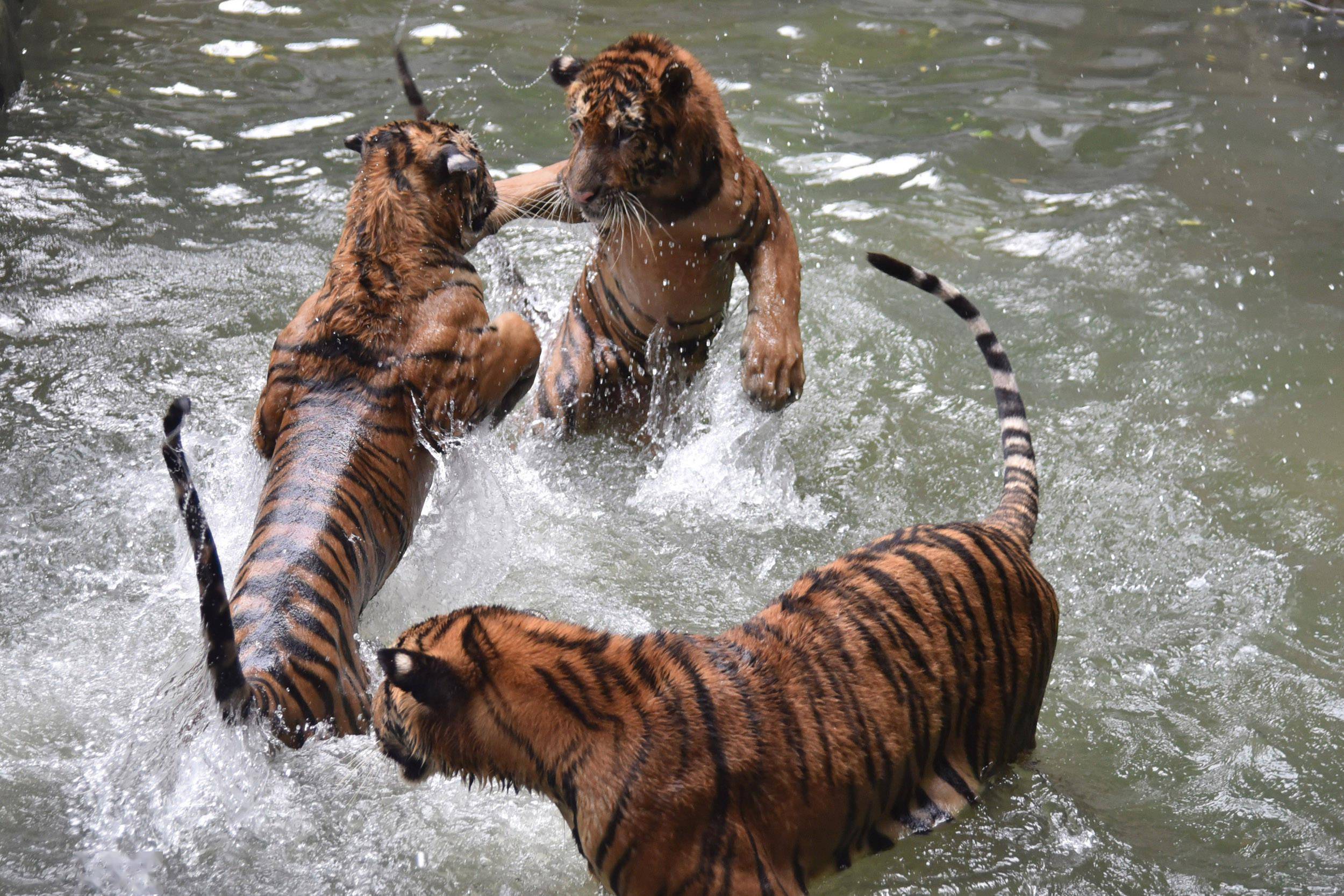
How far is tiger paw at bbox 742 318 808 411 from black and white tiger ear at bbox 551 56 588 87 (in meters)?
0.81

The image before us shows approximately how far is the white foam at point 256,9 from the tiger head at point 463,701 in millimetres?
5865

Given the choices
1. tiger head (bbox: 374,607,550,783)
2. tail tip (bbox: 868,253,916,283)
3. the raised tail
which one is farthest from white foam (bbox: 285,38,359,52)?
tiger head (bbox: 374,607,550,783)

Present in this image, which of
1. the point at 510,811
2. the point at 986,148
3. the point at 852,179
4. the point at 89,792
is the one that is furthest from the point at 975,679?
the point at 986,148

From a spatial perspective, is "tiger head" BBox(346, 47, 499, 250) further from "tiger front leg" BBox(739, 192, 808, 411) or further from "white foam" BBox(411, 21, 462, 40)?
"white foam" BBox(411, 21, 462, 40)

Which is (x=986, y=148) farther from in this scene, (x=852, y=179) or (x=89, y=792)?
(x=89, y=792)

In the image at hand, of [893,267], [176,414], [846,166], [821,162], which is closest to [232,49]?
[821,162]

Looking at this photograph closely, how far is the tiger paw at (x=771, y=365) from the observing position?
316cm

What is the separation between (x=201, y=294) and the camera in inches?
173

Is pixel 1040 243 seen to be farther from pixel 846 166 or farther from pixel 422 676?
pixel 422 676

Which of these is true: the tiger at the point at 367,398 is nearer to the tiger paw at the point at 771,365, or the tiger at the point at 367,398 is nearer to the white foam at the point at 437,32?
the tiger paw at the point at 771,365

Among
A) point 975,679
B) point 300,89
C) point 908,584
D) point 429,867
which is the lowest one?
point 429,867

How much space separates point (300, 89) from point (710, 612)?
4.11 m

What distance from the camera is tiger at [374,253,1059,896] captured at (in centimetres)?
188

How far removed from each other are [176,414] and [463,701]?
0.66m
